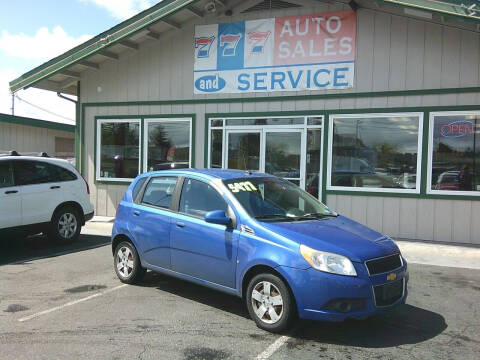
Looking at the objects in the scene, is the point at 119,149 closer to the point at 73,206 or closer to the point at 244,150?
the point at 73,206

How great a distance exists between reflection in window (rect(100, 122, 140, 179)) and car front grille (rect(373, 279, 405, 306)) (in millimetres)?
9047

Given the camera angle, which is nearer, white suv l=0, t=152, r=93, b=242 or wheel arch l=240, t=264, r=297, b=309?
wheel arch l=240, t=264, r=297, b=309

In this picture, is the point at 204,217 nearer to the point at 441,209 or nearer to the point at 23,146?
the point at 441,209

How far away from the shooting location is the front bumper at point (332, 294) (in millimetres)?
4137

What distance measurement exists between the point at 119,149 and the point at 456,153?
334 inches

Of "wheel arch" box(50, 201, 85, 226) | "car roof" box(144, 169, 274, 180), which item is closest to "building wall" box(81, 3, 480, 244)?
"wheel arch" box(50, 201, 85, 226)

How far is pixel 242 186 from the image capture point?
530 centimetres

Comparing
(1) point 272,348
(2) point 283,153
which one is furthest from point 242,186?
(2) point 283,153

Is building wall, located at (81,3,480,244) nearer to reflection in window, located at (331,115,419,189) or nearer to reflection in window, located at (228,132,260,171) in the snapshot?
reflection in window, located at (331,115,419,189)

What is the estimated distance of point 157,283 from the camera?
6297mm

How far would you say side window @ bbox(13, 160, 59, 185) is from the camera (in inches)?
326

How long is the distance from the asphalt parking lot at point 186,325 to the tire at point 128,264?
4.9 inches

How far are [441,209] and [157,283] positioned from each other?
20.7 feet

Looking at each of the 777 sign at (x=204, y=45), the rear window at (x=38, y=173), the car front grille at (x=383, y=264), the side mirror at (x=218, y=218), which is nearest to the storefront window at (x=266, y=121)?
the 777 sign at (x=204, y=45)
